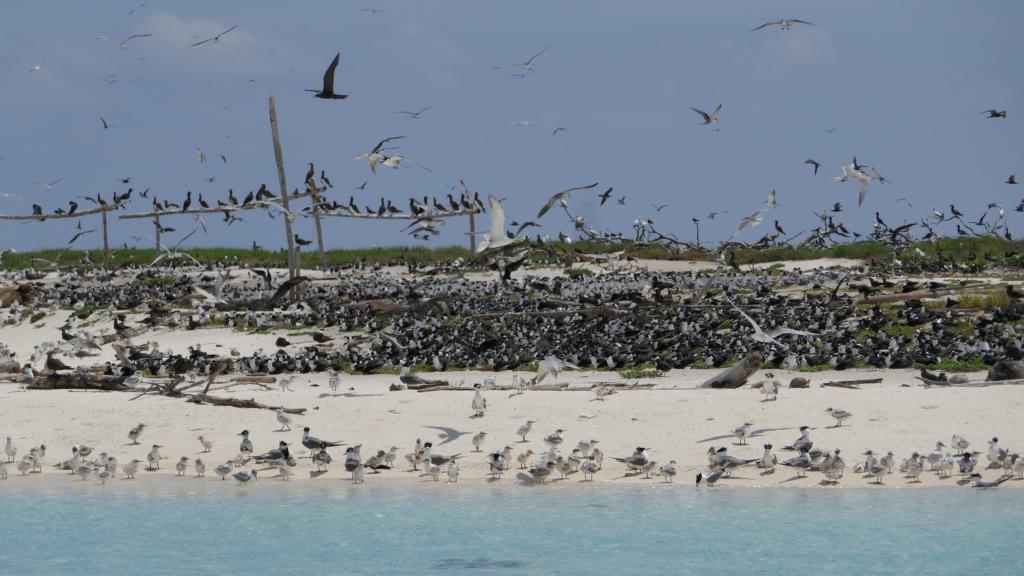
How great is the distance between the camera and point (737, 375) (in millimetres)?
19109

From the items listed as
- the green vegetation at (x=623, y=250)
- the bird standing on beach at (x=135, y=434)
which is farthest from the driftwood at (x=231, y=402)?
the green vegetation at (x=623, y=250)

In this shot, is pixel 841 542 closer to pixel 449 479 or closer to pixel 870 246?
pixel 449 479

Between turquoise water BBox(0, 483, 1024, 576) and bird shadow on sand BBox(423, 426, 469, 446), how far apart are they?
1.89 metres

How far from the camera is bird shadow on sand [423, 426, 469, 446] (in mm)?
16359

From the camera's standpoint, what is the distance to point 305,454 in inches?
646

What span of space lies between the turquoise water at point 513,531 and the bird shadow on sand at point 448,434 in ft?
6.20

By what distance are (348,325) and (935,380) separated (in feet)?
46.3

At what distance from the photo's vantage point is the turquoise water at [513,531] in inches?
474

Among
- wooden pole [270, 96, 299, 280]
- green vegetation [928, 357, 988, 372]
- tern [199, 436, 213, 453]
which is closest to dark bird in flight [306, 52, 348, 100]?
tern [199, 436, 213, 453]

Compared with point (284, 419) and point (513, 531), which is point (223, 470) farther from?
point (513, 531)

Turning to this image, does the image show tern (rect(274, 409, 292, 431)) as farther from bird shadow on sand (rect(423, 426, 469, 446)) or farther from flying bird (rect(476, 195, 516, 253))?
flying bird (rect(476, 195, 516, 253))

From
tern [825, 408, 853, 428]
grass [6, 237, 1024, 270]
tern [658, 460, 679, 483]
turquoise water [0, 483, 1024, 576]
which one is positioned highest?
grass [6, 237, 1024, 270]

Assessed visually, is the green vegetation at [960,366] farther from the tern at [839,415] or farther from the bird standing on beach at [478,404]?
the bird standing on beach at [478,404]

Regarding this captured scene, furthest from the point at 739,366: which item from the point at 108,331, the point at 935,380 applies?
the point at 108,331
